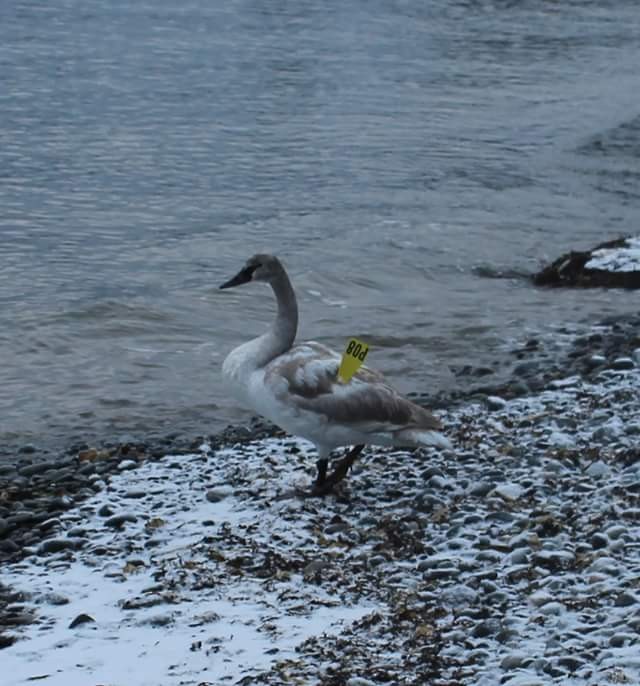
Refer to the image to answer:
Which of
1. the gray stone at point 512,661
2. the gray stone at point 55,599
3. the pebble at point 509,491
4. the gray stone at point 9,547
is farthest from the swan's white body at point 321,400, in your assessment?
the gray stone at point 512,661

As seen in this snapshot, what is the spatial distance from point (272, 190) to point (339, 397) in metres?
14.8

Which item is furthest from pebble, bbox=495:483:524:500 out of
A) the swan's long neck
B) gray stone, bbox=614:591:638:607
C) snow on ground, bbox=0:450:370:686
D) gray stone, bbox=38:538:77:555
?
gray stone, bbox=38:538:77:555

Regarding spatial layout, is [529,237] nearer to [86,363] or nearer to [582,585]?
[86,363]

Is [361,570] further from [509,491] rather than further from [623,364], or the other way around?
[623,364]

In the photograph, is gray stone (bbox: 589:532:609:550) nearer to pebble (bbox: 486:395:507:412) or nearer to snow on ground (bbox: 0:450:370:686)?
snow on ground (bbox: 0:450:370:686)

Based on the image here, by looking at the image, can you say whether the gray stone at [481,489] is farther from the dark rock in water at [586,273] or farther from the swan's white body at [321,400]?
the dark rock in water at [586,273]

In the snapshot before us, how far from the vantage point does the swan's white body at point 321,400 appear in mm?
9375

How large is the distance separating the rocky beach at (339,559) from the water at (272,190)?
2.59 metres

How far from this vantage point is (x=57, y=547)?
8875mm

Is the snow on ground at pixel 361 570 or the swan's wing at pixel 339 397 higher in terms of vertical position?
the swan's wing at pixel 339 397

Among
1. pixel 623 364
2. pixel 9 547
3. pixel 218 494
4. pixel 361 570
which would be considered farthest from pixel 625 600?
pixel 623 364

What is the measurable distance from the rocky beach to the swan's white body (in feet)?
1.41

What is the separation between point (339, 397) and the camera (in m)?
9.41

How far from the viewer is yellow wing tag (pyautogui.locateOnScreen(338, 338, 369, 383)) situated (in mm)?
9344
